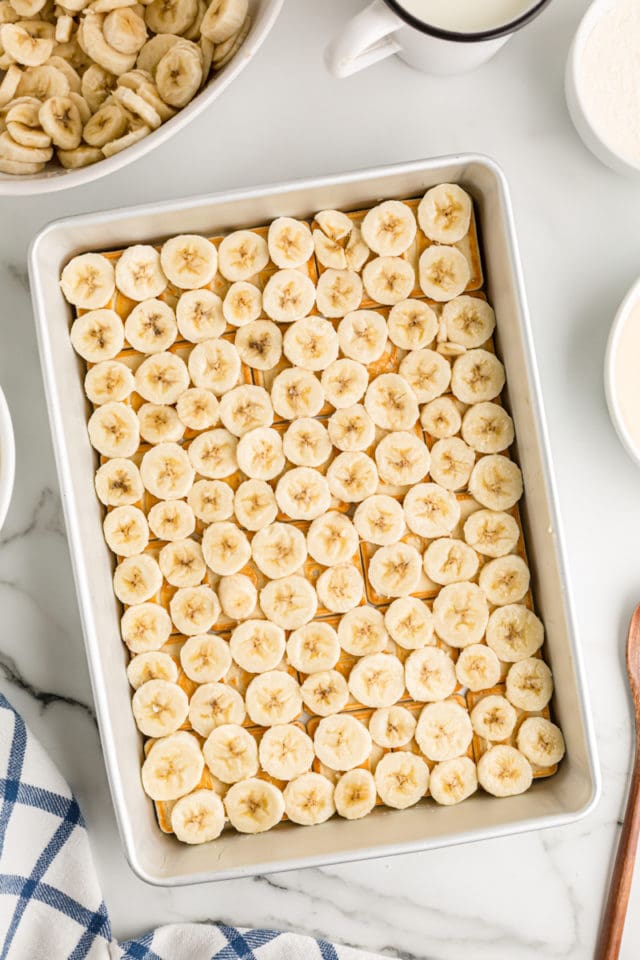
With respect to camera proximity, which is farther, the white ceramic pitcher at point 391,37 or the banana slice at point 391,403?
the banana slice at point 391,403

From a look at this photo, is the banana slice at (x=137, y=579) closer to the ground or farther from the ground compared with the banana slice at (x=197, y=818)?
farther from the ground

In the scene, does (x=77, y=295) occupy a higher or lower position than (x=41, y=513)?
higher

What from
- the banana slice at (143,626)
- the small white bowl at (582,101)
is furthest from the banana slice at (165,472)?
the small white bowl at (582,101)

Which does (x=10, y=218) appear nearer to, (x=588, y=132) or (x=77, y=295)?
(x=77, y=295)

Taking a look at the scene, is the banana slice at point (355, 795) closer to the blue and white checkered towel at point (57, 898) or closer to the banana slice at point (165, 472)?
the blue and white checkered towel at point (57, 898)

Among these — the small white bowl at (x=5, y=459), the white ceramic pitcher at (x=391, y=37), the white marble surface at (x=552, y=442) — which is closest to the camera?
the white ceramic pitcher at (x=391, y=37)

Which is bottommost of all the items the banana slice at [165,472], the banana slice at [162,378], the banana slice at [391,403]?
the banana slice at [165,472]

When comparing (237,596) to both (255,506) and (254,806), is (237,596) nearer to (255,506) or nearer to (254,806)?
(255,506)

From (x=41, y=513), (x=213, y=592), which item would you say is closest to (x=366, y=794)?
(x=213, y=592)
